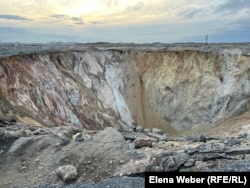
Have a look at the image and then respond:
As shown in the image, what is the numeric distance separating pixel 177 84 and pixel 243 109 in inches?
317

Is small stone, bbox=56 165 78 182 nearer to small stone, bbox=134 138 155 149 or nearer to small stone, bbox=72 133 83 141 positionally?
small stone, bbox=72 133 83 141

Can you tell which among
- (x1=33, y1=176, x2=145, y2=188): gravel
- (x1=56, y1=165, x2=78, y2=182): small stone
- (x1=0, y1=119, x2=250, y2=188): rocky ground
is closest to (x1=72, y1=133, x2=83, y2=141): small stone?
(x1=0, y1=119, x2=250, y2=188): rocky ground

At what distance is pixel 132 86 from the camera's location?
3675 cm

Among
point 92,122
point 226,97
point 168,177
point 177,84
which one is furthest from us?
point 177,84

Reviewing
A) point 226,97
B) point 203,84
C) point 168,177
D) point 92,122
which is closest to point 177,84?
point 203,84

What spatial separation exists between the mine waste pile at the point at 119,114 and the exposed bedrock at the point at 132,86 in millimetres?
94

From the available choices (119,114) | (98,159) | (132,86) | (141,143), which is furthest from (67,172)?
(132,86)

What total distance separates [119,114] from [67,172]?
2207 cm

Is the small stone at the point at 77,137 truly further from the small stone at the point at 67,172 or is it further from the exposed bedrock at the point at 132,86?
the exposed bedrock at the point at 132,86

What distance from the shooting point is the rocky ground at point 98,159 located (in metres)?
11.0

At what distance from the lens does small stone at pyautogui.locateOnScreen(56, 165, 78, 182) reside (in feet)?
36.1

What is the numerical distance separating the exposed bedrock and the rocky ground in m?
12.3

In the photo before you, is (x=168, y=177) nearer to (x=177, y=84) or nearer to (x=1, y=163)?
(x=1, y=163)

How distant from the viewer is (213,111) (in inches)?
1299
